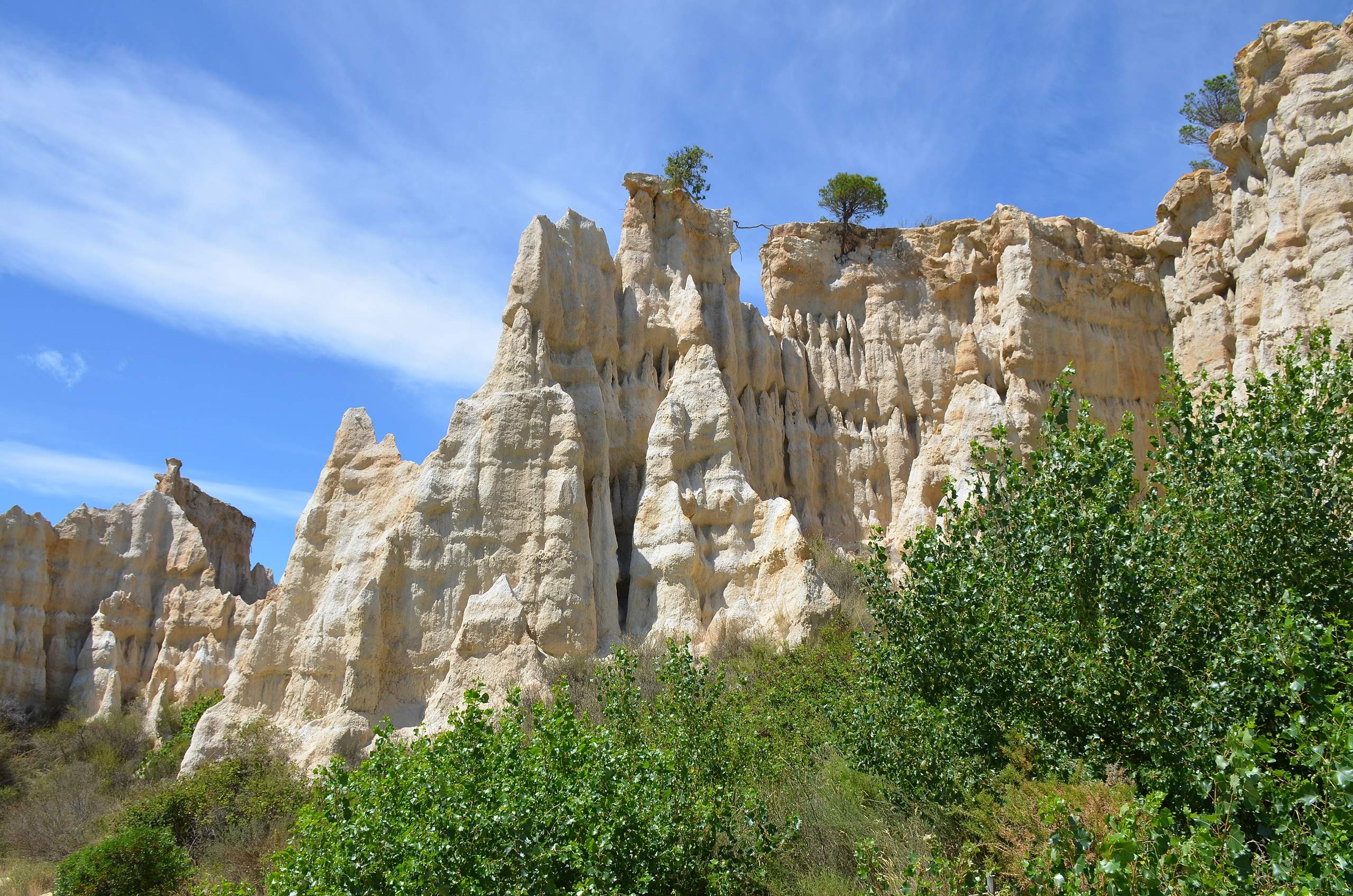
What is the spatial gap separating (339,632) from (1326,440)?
21282 millimetres

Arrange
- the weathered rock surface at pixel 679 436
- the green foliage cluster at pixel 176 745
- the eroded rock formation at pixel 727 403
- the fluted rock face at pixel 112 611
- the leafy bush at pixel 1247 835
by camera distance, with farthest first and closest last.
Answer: the fluted rock face at pixel 112 611, the green foliage cluster at pixel 176 745, the weathered rock surface at pixel 679 436, the eroded rock formation at pixel 727 403, the leafy bush at pixel 1247 835

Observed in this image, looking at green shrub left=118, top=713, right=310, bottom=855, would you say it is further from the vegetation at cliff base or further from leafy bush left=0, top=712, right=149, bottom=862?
the vegetation at cliff base

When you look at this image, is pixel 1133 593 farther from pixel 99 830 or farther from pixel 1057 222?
pixel 1057 222

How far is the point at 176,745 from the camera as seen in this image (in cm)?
2939

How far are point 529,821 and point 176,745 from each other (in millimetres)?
23918

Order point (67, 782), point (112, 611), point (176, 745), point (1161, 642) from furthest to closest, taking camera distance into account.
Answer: point (112, 611) → point (176, 745) → point (67, 782) → point (1161, 642)

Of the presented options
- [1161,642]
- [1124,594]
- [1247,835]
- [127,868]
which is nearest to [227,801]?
[127,868]

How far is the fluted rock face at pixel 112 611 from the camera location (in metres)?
34.1

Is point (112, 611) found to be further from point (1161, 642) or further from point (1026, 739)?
point (1161, 642)

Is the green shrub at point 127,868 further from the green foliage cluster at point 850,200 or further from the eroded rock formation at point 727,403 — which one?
the green foliage cluster at point 850,200

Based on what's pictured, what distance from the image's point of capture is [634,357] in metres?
32.4

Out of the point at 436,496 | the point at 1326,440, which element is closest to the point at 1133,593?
the point at 1326,440

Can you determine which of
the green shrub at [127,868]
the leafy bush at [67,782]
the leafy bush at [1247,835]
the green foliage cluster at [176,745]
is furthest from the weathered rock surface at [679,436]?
the leafy bush at [1247,835]

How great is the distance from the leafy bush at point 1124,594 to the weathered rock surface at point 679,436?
10.4 m
